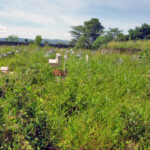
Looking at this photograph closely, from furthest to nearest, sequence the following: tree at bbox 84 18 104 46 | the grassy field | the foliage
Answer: tree at bbox 84 18 104 46, the foliage, the grassy field

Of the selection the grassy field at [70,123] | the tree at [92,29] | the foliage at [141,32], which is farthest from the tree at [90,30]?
the grassy field at [70,123]

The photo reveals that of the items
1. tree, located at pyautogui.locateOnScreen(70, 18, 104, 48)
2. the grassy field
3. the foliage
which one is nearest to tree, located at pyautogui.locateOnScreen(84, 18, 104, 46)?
tree, located at pyautogui.locateOnScreen(70, 18, 104, 48)

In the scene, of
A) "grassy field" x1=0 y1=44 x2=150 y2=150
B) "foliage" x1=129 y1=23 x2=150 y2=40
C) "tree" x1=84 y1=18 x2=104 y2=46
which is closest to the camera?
"grassy field" x1=0 y1=44 x2=150 y2=150

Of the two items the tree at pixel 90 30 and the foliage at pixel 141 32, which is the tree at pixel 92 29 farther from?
the foliage at pixel 141 32

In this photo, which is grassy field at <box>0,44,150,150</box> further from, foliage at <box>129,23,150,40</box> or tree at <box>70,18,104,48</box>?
tree at <box>70,18,104,48</box>

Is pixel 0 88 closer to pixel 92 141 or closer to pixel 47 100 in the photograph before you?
pixel 47 100

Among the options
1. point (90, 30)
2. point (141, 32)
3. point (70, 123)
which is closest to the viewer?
point (70, 123)

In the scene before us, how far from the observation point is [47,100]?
2.43 meters

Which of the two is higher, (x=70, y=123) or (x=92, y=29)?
(x=92, y=29)

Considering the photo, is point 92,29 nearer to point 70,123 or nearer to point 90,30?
point 90,30

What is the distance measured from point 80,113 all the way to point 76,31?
40.7 meters

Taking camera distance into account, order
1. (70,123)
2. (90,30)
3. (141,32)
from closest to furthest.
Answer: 1. (70,123)
2. (141,32)
3. (90,30)

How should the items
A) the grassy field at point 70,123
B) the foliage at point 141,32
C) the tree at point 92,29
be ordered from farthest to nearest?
the tree at point 92,29 < the foliage at point 141,32 < the grassy field at point 70,123

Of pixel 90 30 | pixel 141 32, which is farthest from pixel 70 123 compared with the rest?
pixel 90 30
